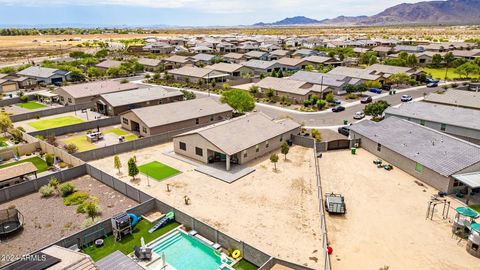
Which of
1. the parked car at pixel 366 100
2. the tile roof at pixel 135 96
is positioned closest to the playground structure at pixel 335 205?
the parked car at pixel 366 100

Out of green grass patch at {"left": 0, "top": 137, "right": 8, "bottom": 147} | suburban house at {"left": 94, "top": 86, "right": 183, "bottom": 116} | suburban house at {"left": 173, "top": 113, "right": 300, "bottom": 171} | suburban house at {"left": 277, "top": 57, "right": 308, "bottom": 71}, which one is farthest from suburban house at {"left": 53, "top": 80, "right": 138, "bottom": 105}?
suburban house at {"left": 277, "top": 57, "right": 308, "bottom": 71}

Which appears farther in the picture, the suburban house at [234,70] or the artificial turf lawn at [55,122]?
the suburban house at [234,70]

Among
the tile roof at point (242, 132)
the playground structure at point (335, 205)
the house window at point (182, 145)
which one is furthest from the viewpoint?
the house window at point (182, 145)

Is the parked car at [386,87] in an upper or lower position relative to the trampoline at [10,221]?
upper

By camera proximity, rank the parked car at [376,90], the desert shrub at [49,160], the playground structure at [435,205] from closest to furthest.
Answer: the playground structure at [435,205], the desert shrub at [49,160], the parked car at [376,90]

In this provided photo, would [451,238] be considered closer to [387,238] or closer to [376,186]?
[387,238]

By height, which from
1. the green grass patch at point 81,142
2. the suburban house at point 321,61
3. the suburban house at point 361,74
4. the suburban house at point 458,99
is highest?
the suburban house at point 321,61

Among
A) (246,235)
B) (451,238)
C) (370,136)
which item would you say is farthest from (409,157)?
(246,235)

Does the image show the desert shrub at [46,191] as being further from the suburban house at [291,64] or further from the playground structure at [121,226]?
the suburban house at [291,64]
